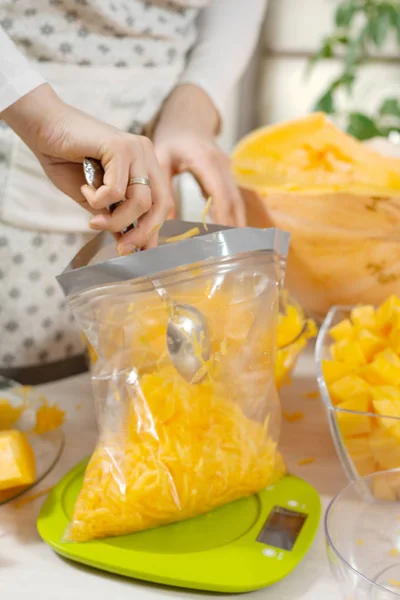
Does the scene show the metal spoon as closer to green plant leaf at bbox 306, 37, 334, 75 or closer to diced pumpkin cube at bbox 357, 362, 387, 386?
diced pumpkin cube at bbox 357, 362, 387, 386

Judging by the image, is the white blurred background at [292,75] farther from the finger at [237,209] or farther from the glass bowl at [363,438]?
the glass bowl at [363,438]

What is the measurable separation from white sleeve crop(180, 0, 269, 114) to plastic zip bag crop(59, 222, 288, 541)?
447 millimetres

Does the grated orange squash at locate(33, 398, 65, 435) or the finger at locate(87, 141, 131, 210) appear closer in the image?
the finger at locate(87, 141, 131, 210)

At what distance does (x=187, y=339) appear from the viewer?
512 millimetres

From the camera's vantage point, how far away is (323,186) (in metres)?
0.79

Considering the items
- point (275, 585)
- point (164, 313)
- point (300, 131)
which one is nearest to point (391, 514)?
point (275, 585)

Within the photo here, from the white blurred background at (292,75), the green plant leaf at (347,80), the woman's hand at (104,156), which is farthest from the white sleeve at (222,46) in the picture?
the white blurred background at (292,75)

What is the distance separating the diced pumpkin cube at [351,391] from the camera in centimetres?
54

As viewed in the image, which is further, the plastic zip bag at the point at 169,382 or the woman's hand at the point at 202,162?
the woman's hand at the point at 202,162

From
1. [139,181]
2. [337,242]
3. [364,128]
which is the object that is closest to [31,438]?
[139,181]

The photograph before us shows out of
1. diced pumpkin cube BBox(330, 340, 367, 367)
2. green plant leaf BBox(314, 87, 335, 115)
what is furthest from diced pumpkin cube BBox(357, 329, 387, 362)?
green plant leaf BBox(314, 87, 335, 115)

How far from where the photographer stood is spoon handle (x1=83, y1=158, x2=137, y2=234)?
20.2 inches

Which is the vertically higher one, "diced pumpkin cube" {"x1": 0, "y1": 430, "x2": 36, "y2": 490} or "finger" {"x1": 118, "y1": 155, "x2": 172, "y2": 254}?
"finger" {"x1": 118, "y1": 155, "x2": 172, "y2": 254}

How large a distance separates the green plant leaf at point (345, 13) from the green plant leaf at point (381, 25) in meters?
0.07
